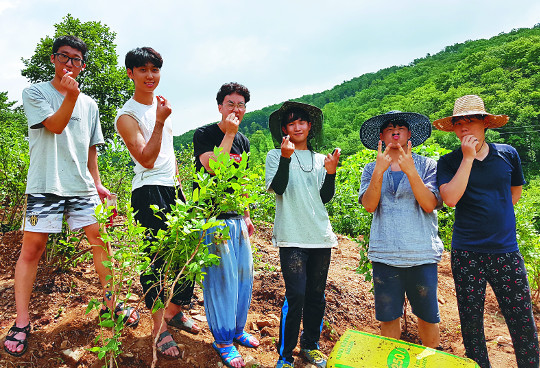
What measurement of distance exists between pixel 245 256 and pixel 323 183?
80cm

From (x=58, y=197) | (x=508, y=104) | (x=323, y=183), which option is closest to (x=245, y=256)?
(x=323, y=183)

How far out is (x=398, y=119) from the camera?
257 cm

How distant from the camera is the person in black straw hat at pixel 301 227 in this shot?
96.1 inches

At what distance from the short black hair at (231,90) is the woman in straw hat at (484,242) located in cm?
154

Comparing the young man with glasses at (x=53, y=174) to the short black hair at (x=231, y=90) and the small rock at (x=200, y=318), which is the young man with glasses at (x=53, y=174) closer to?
the small rock at (x=200, y=318)

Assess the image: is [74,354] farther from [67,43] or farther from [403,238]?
[403,238]

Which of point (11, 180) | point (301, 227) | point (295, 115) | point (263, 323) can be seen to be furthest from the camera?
point (11, 180)

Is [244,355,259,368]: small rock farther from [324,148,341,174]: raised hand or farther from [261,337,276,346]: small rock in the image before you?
[324,148,341,174]: raised hand

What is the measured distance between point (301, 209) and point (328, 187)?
0.27m

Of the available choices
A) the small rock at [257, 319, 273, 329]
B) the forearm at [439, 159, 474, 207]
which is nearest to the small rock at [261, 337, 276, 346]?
the small rock at [257, 319, 273, 329]

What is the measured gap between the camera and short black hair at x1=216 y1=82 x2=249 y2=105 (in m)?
2.71

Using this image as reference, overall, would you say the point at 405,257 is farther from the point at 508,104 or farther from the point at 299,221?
the point at 508,104

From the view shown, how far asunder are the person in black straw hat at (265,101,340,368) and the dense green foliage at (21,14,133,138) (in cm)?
1757

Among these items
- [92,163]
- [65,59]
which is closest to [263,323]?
[92,163]
